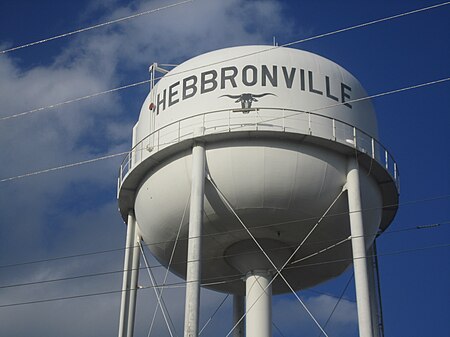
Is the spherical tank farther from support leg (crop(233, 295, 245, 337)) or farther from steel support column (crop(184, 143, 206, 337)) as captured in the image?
support leg (crop(233, 295, 245, 337))

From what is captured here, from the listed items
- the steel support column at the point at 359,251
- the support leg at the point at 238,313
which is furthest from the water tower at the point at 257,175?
the support leg at the point at 238,313

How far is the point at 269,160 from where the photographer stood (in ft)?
54.6

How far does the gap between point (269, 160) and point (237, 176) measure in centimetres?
69

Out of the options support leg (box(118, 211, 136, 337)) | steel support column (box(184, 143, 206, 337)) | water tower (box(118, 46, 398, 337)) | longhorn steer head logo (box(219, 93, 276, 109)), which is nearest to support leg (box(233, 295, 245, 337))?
water tower (box(118, 46, 398, 337))

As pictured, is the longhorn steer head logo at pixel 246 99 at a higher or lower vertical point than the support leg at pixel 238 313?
higher

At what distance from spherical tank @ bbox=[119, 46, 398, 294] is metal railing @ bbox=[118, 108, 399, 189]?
26 mm

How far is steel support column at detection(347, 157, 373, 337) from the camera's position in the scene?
15.9 meters

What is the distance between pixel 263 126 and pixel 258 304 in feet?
13.1

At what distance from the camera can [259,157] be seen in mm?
16688

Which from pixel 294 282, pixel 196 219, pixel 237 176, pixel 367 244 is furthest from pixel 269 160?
pixel 294 282

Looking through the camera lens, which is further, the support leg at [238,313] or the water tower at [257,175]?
the support leg at [238,313]

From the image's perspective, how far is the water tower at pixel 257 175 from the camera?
54.6 ft

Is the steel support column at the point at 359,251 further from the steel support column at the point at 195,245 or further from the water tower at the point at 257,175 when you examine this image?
the steel support column at the point at 195,245

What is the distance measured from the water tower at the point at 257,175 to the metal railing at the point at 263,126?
0.09 feet
